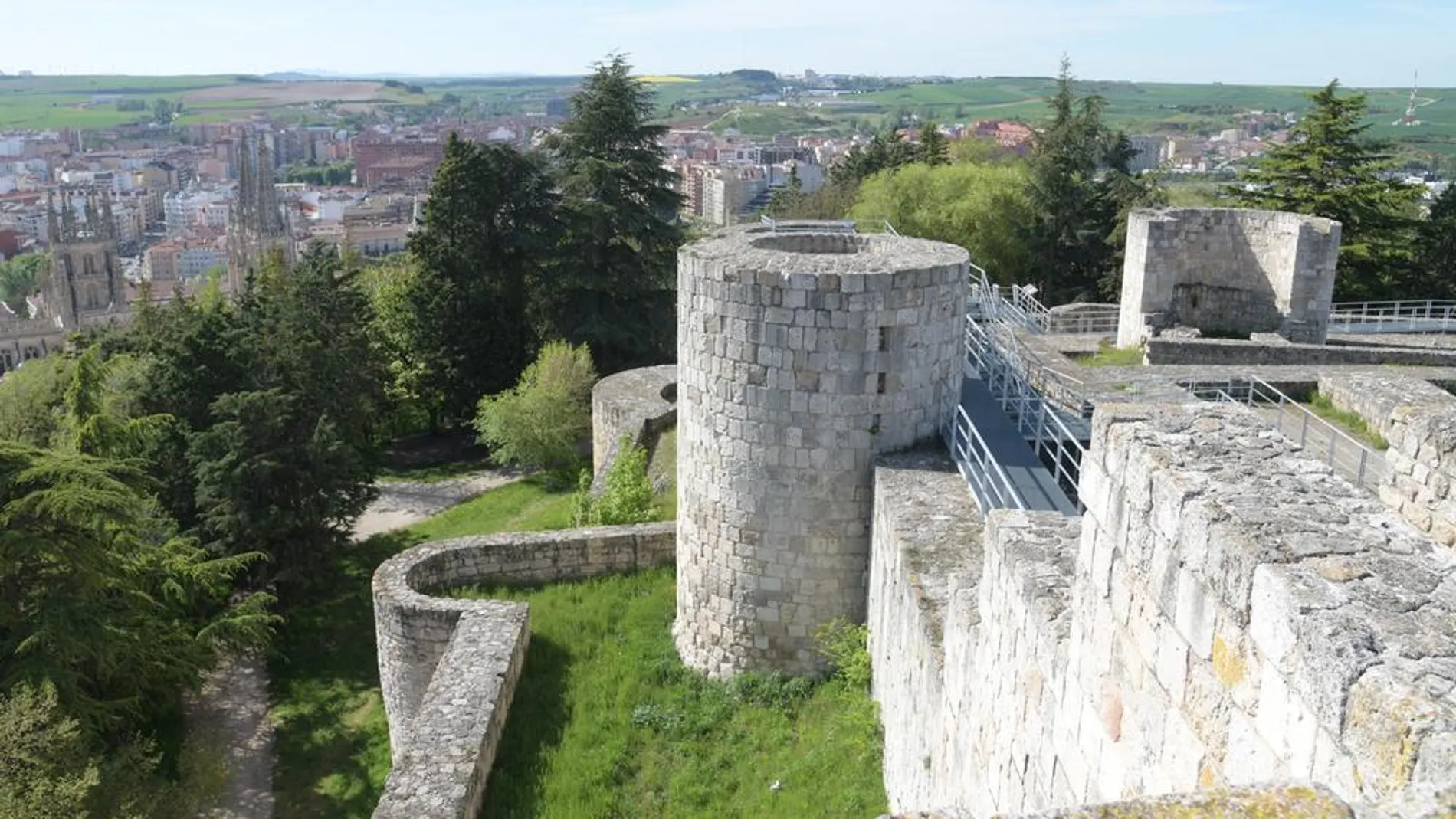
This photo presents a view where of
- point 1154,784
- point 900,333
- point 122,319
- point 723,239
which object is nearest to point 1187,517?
point 1154,784

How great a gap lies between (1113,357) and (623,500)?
29.7ft

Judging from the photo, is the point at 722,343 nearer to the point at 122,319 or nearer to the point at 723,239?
the point at 723,239

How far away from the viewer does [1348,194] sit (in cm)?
2498

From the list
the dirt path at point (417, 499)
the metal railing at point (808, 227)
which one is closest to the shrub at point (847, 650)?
the metal railing at point (808, 227)

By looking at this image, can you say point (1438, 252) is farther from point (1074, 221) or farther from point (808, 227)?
point (808, 227)

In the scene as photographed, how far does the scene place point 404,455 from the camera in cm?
2702

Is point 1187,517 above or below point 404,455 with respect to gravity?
above

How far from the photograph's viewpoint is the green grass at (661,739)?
329 inches

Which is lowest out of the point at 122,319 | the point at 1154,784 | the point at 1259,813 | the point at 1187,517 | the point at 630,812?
the point at 122,319

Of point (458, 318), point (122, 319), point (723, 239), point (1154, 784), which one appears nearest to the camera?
point (1154, 784)

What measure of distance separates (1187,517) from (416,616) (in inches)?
364

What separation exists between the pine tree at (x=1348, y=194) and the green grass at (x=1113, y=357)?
990 cm

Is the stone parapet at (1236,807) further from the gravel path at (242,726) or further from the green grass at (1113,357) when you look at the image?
the green grass at (1113,357)

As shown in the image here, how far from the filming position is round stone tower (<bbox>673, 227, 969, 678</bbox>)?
8.73 metres
